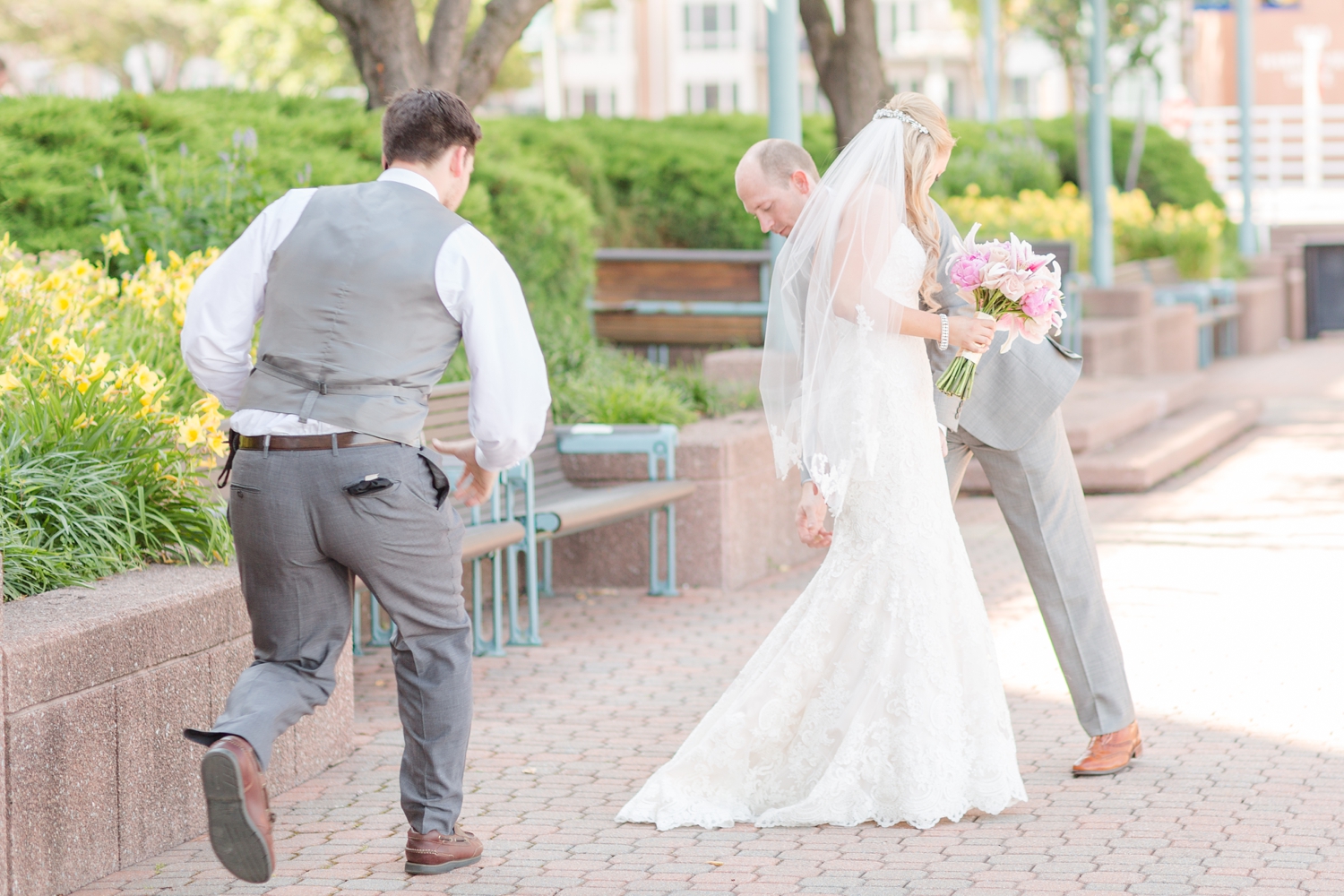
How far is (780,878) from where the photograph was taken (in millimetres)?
4129

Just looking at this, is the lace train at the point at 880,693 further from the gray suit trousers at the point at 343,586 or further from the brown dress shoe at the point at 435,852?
the gray suit trousers at the point at 343,586

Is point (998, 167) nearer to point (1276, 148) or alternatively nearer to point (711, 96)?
A: point (1276, 148)

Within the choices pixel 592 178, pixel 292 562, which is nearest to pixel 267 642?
pixel 292 562

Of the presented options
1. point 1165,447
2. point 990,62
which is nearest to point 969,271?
point 1165,447

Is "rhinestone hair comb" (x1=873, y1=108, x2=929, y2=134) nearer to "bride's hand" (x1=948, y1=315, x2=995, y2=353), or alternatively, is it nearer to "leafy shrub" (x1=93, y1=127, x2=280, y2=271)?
"bride's hand" (x1=948, y1=315, x2=995, y2=353)

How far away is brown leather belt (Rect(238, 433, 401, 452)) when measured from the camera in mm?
3779

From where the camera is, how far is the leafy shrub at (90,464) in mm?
4676

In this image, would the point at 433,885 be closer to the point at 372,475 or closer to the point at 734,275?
the point at 372,475

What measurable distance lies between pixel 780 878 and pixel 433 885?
33.9 inches

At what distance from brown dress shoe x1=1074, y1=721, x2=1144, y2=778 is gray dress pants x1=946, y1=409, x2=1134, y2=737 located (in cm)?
2

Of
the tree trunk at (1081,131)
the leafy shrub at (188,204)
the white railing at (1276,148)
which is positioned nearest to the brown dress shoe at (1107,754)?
the leafy shrub at (188,204)

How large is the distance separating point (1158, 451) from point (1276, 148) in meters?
20.9

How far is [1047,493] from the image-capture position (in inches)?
192

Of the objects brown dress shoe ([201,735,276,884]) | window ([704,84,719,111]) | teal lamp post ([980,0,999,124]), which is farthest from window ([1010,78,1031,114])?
brown dress shoe ([201,735,276,884])
